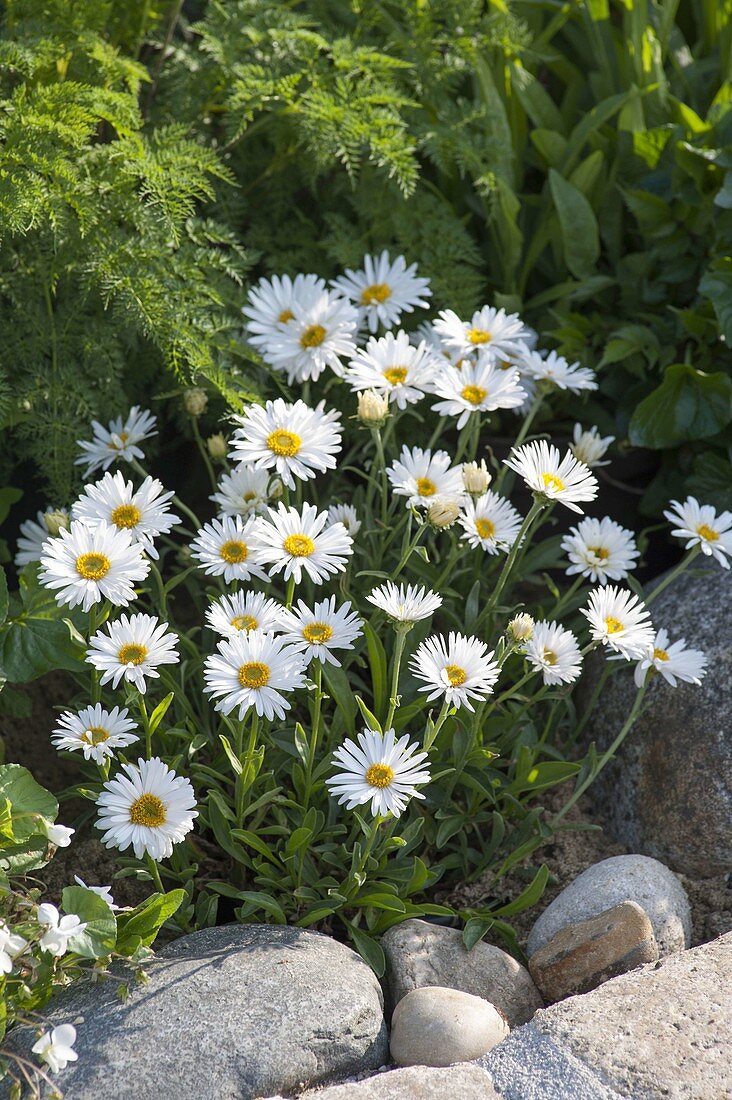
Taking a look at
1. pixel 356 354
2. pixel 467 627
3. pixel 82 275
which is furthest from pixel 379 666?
pixel 82 275

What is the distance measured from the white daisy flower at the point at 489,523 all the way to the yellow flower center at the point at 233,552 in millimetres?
361

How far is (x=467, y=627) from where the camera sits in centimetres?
190

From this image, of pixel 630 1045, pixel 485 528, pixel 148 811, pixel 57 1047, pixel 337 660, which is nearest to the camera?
pixel 57 1047

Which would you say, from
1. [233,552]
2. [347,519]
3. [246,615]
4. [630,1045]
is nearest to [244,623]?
[246,615]

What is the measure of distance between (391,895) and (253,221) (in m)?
1.56

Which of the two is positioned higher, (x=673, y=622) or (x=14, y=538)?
(x=673, y=622)

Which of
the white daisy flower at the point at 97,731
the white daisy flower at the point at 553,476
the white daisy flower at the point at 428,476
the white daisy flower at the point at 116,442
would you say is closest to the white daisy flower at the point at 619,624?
the white daisy flower at the point at 553,476

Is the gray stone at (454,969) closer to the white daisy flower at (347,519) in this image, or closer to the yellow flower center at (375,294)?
the white daisy flower at (347,519)

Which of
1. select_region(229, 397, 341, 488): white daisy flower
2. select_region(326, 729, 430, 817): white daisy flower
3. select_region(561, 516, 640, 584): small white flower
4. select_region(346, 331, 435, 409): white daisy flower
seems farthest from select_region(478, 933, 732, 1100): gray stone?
select_region(346, 331, 435, 409): white daisy flower

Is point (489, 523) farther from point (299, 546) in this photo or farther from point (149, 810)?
point (149, 810)

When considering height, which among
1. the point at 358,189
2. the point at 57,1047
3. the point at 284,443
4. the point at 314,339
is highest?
the point at 358,189

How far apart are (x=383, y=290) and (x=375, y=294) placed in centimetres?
2

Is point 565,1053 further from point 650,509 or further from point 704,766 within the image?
point 650,509

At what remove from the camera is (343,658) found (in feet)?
6.22
